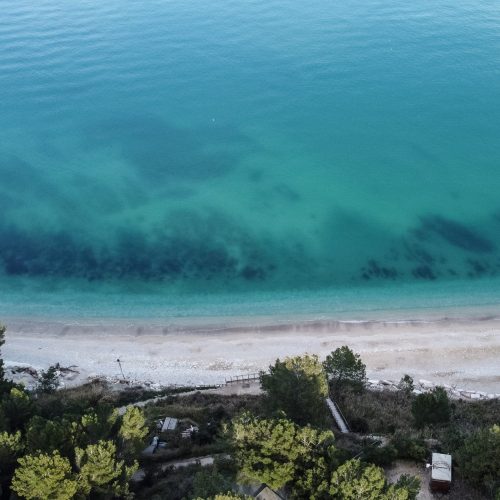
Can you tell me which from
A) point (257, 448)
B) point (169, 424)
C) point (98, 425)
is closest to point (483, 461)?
point (257, 448)

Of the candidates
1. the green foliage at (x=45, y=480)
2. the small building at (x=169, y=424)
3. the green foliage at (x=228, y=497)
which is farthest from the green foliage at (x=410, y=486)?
the small building at (x=169, y=424)

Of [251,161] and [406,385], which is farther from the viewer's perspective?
[251,161]

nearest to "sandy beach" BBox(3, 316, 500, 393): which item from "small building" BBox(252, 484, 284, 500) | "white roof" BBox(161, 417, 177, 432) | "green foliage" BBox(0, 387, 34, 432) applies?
"white roof" BBox(161, 417, 177, 432)

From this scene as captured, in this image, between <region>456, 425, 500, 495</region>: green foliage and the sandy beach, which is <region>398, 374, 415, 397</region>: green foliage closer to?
the sandy beach

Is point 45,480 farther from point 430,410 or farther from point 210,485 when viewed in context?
point 430,410

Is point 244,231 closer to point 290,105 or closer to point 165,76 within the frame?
point 290,105

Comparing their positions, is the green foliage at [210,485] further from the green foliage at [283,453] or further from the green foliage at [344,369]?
the green foliage at [344,369]
